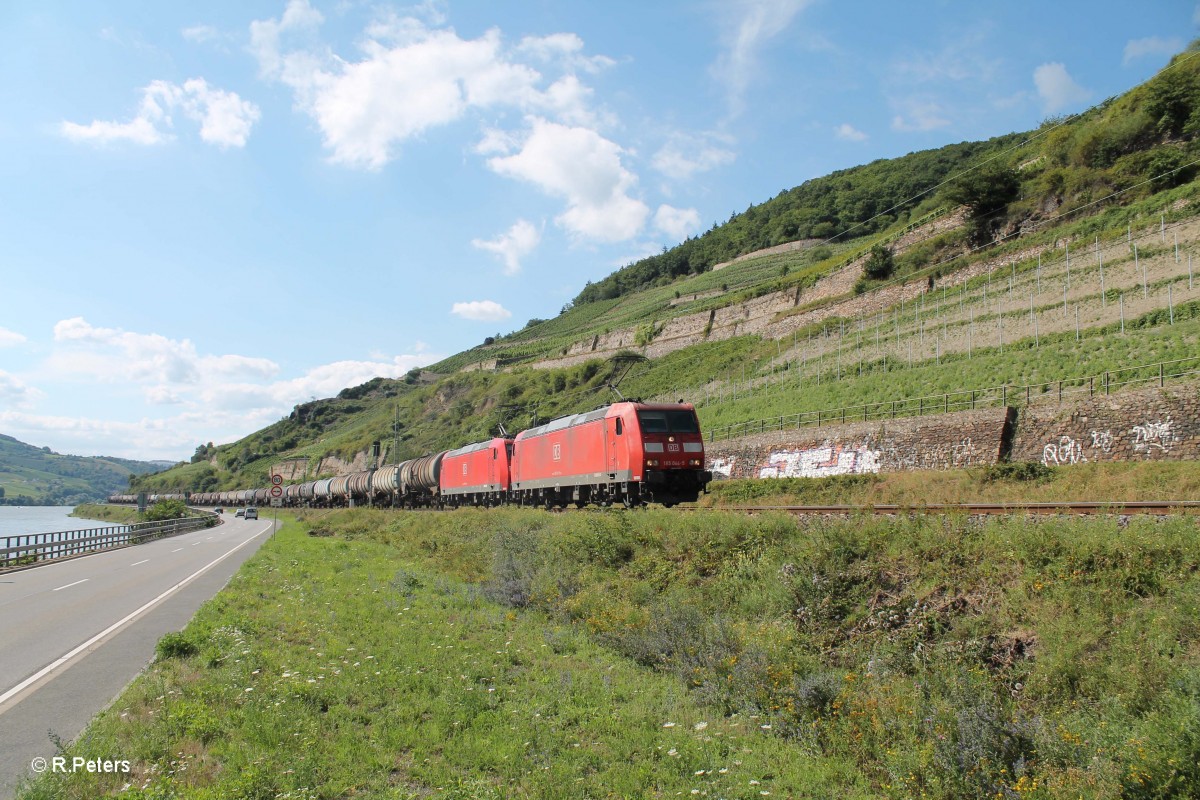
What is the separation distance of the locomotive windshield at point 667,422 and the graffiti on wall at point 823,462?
23.3ft

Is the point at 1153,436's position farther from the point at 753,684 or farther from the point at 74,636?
the point at 74,636

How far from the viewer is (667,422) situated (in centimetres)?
2331

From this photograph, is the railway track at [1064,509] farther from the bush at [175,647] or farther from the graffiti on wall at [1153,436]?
the graffiti on wall at [1153,436]

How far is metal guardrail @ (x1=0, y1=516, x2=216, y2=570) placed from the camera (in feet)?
79.8

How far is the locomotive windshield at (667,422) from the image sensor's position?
23.0 m

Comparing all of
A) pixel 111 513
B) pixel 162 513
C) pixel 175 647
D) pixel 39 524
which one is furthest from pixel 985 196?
pixel 111 513

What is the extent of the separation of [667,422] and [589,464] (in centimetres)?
387

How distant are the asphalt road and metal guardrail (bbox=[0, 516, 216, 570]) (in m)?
1.54

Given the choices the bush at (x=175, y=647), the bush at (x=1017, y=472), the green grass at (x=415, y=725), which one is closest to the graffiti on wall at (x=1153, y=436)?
the bush at (x=1017, y=472)

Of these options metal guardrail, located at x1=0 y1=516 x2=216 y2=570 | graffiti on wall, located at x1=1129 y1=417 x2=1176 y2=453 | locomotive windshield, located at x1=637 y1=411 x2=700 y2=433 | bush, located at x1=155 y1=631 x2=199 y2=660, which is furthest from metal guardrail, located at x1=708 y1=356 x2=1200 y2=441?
metal guardrail, located at x1=0 y1=516 x2=216 y2=570

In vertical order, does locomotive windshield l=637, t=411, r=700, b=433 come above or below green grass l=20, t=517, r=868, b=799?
above

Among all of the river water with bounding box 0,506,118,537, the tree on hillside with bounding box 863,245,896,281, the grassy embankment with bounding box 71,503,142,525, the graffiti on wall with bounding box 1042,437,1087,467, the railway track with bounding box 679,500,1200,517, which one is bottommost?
the river water with bounding box 0,506,118,537

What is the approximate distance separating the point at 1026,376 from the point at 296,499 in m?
72.5

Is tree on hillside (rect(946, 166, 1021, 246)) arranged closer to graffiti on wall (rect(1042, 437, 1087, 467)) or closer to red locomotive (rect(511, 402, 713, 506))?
graffiti on wall (rect(1042, 437, 1087, 467))
